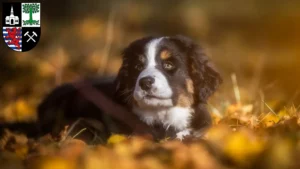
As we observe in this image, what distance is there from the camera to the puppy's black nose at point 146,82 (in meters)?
4.77

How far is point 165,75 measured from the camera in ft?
16.2

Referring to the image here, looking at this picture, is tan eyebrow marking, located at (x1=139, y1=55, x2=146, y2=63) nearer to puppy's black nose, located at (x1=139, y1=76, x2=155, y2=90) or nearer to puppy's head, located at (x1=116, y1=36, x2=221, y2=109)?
puppy's head, located at (x1=116, y1=36, x2=221, y2=109)

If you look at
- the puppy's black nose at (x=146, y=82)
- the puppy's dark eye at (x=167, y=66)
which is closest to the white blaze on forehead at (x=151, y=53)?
the puppy's dark eye at (x=167, y=66)

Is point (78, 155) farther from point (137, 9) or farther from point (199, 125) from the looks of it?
point (137, 9)

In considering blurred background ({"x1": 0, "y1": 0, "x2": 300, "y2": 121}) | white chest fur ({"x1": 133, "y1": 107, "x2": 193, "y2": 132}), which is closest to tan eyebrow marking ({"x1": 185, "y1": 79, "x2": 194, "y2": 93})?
white chest fur ({"x1": 133, "y1": 107, "x2": 193, "y2": 132})

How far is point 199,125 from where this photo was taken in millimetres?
5180

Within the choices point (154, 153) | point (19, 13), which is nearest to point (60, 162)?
point (154, 153)

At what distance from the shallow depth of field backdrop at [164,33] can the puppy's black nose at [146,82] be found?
1543 mm

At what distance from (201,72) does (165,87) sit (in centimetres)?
54

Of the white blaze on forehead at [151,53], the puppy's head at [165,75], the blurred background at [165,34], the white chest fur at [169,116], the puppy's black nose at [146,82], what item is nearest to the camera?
the puppy's black nose at [146,82]
